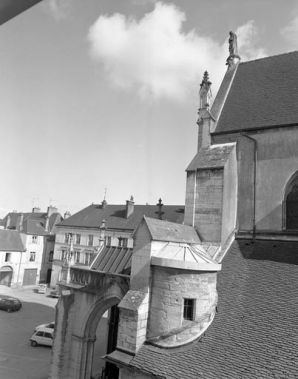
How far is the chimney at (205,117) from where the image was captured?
11.8 meters

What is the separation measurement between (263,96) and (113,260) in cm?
856

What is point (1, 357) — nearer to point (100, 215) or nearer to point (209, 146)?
point (209, 146)

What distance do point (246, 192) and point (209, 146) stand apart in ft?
7.68

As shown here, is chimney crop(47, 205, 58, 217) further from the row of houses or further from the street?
the street

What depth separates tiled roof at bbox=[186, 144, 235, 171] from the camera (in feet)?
34.9

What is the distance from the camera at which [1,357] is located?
628 inches

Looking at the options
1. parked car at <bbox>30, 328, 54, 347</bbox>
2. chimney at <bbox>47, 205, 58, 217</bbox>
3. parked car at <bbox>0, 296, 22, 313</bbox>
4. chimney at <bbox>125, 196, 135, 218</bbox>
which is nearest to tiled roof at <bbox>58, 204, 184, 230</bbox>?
chimney at <bbox>125, 196, 135, 218</bbox>

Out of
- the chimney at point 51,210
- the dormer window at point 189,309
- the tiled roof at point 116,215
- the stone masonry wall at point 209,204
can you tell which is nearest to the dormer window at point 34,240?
the tiled roof at point 116,215

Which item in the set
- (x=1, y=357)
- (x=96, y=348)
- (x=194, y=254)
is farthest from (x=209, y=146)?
(x=1, y=357)

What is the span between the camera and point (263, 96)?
11.9 meters

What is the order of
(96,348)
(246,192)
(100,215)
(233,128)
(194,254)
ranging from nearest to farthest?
(194,254), (246,192), (233,128), (96,348), (100,215)

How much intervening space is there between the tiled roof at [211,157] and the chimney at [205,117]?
427 millimetres

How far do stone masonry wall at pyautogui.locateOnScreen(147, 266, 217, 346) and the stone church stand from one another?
25 millimetres

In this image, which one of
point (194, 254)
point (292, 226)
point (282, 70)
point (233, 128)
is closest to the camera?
point (194, 254)
